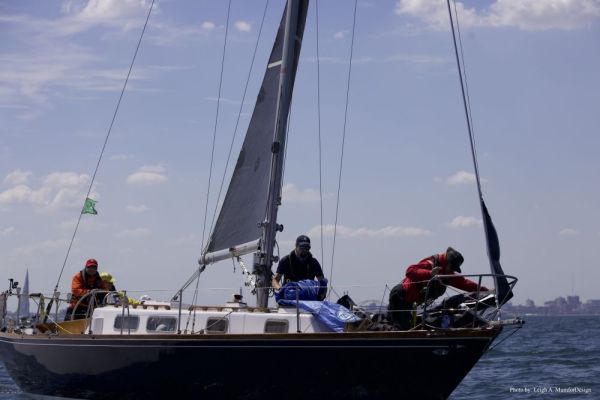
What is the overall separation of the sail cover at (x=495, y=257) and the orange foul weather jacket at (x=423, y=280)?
495 mm

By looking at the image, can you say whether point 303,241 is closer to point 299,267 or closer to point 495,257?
point 299,267

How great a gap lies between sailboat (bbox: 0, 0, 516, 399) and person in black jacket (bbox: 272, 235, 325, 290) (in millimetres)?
256

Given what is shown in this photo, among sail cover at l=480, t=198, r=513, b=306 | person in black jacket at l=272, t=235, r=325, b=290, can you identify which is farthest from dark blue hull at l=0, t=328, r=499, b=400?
person in black jacket at l=272, t=235, r=325, b=290

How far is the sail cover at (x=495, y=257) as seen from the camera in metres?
15.3

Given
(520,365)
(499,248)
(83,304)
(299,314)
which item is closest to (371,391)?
(299,314)

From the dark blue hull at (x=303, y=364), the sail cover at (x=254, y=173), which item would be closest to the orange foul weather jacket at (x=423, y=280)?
the dark blue hull at (x=303, y=364)

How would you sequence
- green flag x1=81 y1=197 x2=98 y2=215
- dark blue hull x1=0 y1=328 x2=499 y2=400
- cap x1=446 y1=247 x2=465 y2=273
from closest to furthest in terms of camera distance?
dark blue hull x1=0 y1=328 x2=499 y2=400
cap x1=446 y1=247 x2=465 y2=273
green flag x1=81 y1=197 x2=98 y2=215

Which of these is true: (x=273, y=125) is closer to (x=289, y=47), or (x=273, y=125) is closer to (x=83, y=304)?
(x=289, y=47)

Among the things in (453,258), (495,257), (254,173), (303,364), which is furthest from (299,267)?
(495,257)

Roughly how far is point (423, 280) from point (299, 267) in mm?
2773

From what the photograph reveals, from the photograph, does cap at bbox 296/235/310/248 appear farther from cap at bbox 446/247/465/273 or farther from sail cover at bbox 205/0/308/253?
cap at bbox 446/247/465/273

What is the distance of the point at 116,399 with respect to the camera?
17016 millimetres

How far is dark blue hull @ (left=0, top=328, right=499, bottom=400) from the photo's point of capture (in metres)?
15.1

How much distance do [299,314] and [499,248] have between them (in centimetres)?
313
